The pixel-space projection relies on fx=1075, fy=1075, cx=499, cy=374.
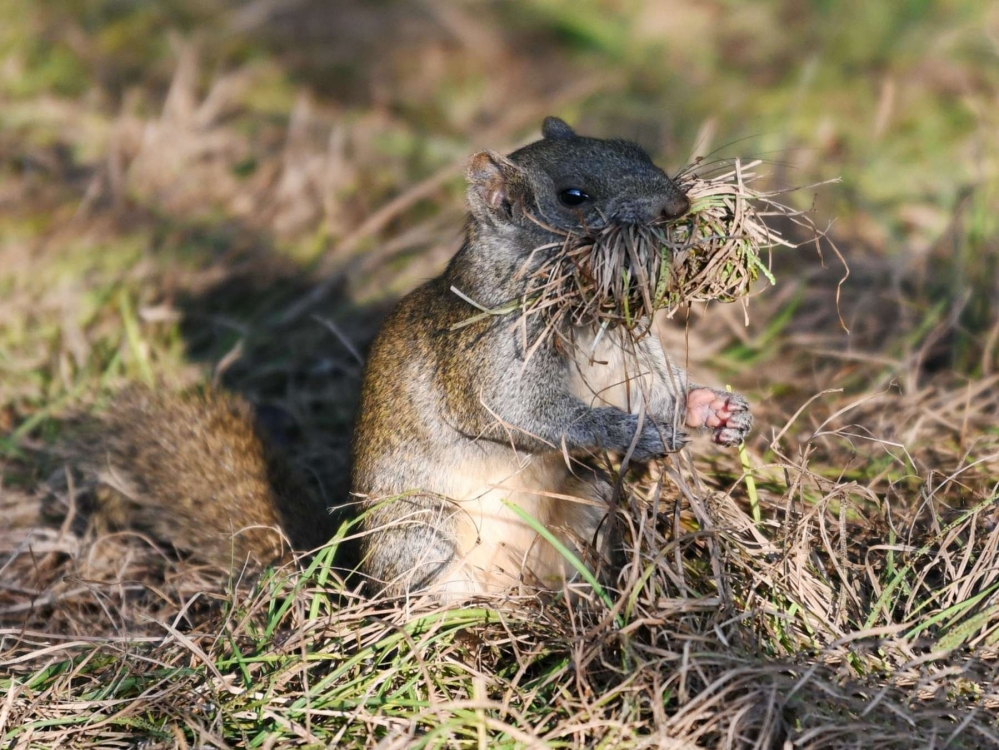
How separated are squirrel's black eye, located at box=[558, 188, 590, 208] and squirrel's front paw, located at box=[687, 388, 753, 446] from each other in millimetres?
693

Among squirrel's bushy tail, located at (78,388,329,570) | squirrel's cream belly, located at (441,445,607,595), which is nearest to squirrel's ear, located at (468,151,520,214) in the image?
squirrel's cream belly, located at (441,445,607,595)

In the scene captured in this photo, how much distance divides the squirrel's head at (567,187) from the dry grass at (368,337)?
809 millimetres

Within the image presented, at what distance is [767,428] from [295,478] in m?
1.80

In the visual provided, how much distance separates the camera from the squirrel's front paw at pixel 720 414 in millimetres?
3174

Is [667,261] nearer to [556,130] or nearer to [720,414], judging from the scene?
[720,414]

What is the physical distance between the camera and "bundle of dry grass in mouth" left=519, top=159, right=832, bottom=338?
3.12 metres

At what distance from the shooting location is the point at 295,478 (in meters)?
3.97

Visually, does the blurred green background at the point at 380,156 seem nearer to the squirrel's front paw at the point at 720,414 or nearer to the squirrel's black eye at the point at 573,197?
the squirrel's black eye at the point at 573,197

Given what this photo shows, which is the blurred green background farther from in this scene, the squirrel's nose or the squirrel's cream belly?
the squirrel's cream belly

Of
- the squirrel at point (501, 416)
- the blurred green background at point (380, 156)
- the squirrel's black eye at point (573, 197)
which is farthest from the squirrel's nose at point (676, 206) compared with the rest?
the blurred green background at point (380, 156)

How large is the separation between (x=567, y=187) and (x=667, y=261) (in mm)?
480

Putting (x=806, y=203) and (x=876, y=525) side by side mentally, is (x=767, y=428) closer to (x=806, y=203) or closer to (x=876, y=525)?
(x=876, y=525)

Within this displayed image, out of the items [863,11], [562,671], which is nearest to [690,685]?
[562,671]

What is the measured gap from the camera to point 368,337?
5223mm
